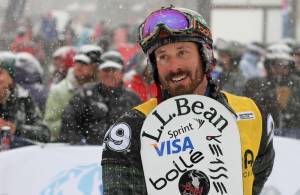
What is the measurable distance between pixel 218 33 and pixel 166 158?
289 inches

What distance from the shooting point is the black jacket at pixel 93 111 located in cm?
570

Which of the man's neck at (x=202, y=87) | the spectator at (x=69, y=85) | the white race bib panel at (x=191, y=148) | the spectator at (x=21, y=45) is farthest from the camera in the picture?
the spectator at (x=21, y=45)

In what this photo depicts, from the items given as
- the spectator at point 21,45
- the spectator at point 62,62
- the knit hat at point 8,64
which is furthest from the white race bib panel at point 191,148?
the spectator at point 21,45

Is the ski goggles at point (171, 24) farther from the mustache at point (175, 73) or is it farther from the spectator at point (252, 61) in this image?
the spectator at point (252, 61)

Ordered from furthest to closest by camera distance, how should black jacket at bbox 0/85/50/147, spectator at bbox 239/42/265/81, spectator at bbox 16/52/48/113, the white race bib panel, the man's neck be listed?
spectator at bbox 239/42/265/81
spectator at bbox 16/52/48/113
black jacket at bbox 0/85/50/147
the man's neck
the white race bib panel

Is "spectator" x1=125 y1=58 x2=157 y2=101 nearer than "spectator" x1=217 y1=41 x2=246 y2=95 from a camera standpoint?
Yes

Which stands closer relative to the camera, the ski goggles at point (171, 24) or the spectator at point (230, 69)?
the ski goggles at point (171, 24)

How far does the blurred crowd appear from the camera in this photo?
216 inches

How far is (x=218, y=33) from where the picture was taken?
946cm

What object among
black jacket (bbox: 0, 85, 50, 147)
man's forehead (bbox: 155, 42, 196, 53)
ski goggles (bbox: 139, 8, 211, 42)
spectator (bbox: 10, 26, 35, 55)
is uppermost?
spectator (bbox: 10, 26, 35, 55)

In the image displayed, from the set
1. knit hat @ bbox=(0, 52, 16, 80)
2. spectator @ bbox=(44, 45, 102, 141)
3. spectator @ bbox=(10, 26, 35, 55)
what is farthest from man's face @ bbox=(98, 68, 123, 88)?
spectator @ bbox=(10, 26, 35, 55)

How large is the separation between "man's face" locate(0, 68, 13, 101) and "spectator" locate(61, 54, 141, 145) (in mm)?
554

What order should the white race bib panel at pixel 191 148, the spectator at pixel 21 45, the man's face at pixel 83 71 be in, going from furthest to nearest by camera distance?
the spectator at pixel 21 45
the man's face at pixel 83 71
the white race bib panel at pixel 191 148

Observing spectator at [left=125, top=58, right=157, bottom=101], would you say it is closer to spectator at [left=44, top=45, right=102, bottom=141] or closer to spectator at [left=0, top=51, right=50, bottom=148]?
spectator at [left=44, top=45, right=102, bottom=141]
